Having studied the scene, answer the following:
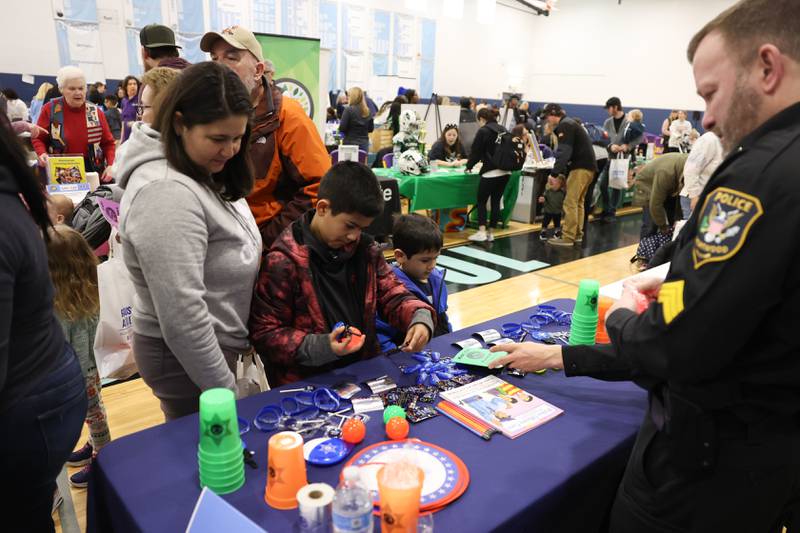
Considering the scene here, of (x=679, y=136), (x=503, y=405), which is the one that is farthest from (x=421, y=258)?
(x=679, y=136)

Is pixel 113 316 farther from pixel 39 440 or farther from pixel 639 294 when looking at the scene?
pixel 639 294

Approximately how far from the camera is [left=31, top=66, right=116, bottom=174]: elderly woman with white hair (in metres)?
3.70

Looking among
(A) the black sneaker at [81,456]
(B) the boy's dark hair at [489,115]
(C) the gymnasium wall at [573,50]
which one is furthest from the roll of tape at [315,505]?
(C) the gymnasium wall at [573,50]

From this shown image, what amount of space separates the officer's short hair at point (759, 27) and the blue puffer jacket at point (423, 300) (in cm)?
139

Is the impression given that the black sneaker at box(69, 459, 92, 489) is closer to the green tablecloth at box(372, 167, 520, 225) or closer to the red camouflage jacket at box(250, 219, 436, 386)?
the red camouflage jacket at box(250, 219, 436, 386)

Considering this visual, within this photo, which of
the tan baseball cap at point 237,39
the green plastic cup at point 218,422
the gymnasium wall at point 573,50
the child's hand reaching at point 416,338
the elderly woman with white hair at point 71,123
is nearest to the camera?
the green plastic cup at point 218,422

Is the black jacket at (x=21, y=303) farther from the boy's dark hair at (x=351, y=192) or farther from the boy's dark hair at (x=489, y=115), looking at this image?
the boy's dark hair at (x=489, y=115)

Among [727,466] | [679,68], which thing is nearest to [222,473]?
[727,466]

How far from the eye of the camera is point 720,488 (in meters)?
0.94

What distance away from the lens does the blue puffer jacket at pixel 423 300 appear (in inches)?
80.5

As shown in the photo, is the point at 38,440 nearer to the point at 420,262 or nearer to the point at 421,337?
the point at 421,337

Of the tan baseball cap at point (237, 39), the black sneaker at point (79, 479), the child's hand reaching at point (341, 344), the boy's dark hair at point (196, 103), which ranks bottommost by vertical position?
the black sneaker at point (79, 479)

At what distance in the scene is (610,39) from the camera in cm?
1591

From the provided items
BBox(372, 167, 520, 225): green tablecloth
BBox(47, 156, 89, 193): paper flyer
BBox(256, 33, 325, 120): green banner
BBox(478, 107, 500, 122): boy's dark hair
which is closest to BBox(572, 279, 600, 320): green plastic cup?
BBox(47, 156, 89, 193): paper flyer
